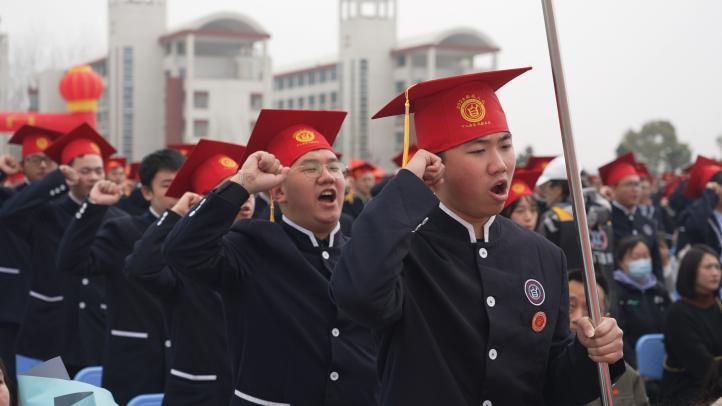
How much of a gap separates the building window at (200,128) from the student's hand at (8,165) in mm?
53226

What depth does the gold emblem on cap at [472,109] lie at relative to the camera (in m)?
3.46

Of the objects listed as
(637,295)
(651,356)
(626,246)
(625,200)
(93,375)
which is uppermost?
(625,200)

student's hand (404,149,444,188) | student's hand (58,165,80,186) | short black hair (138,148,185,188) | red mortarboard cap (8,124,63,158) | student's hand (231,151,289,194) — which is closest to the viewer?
student's hand (404,149,444,188)

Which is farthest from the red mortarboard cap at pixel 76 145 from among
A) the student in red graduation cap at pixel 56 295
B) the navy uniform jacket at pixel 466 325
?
the navy uniform jacket at pixel 466 325

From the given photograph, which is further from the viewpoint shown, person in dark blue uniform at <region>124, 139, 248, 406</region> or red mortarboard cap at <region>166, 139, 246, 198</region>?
red mortarboard cap at <region>166, 139, 246, 198</region>

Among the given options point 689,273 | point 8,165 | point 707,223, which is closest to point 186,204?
point 689,273

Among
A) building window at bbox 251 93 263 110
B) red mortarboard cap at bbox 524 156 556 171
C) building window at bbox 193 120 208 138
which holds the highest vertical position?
building window at bbox 251 93 263 110

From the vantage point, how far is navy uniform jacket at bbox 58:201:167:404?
21.5 ft

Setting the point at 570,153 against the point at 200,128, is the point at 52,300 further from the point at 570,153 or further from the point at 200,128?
the point at 200,128

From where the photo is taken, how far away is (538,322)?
11.4 ft

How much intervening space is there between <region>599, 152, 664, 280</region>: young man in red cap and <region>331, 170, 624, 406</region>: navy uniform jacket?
7.65 m

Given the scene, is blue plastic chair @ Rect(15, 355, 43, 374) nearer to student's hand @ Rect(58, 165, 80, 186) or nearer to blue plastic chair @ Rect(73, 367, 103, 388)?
student's hand @ Rect(58, 165, 80, 186)

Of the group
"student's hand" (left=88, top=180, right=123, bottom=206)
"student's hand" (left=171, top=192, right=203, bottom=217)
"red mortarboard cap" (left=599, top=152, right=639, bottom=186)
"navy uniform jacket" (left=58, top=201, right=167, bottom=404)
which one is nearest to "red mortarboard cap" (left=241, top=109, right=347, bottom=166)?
"student's hand" (left=171, top=192, right=203, bottom=217)

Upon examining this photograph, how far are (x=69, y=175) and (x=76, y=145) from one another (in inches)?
12.4
